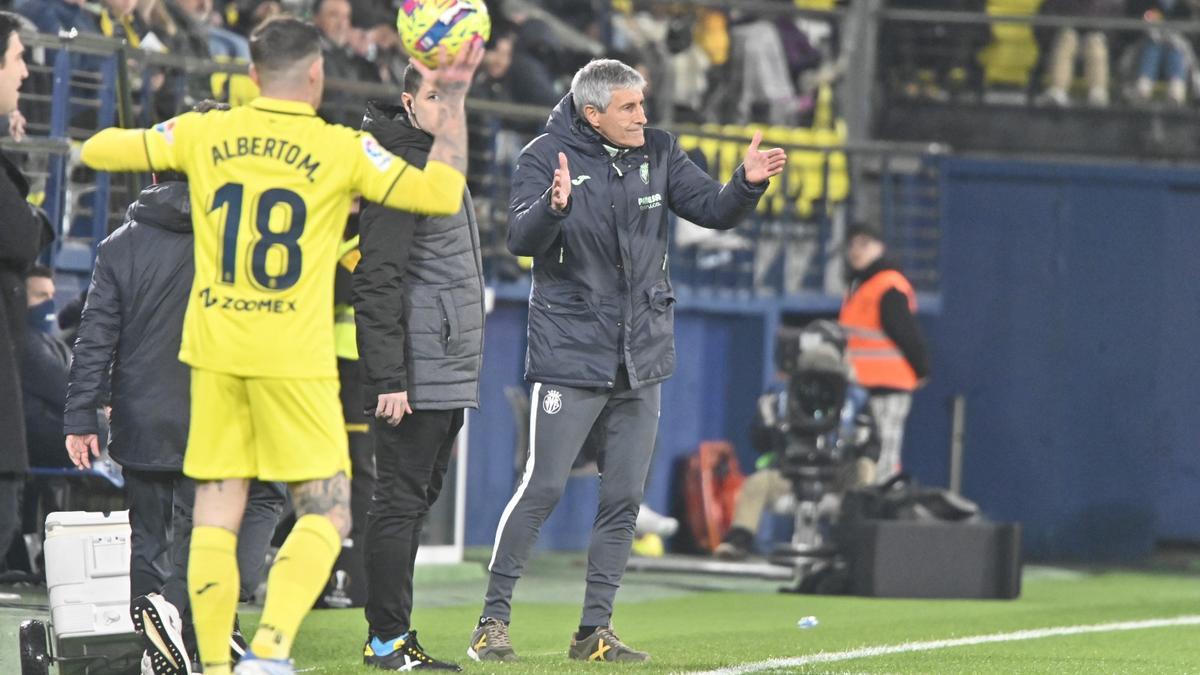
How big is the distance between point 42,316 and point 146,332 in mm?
2626

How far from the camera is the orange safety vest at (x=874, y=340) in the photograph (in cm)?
1392

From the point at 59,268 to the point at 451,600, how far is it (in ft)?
8.38

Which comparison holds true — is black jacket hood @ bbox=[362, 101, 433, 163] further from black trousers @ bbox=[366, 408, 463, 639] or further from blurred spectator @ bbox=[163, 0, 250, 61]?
blurred spectator @ bbox=[163, 0, 250, 61]

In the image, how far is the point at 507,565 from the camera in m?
7.28

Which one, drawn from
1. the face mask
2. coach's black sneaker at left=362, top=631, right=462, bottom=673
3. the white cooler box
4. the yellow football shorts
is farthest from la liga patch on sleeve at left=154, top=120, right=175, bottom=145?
the face mask

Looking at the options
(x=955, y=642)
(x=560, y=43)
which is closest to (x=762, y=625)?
(x=955, y=642)

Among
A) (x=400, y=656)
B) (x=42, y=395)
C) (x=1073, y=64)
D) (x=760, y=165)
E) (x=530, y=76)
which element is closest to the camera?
(x=400, y=656)

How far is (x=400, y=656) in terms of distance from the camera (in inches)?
264

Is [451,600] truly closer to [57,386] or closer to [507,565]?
[57,386]

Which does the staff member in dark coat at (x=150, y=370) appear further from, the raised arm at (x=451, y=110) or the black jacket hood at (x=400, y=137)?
the raised arm at (x=451, y=110)

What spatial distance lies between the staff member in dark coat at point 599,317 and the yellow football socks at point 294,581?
1700 mm

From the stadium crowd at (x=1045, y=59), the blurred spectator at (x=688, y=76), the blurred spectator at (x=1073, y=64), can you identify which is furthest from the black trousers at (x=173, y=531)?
the blurred spectator at (x=1073, y=64)

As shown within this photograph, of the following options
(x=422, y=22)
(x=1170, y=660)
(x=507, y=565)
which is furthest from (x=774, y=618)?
(x=422, y=22)

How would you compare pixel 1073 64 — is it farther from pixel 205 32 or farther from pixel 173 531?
pixel 173 531
